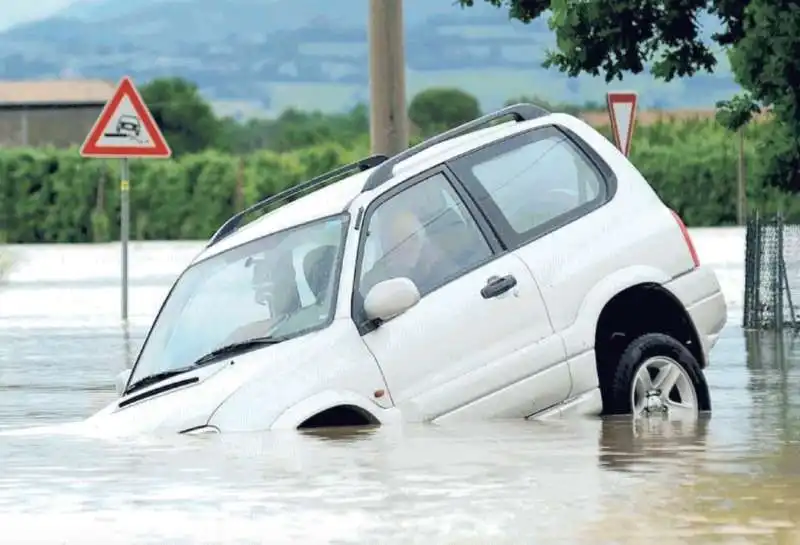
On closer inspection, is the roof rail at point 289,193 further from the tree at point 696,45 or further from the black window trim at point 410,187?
the tree at point 696,45

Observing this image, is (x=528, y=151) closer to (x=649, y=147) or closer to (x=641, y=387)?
(x=641, y=387)

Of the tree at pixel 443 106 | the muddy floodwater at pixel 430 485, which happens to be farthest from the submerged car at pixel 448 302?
the tree at pixel 443 106

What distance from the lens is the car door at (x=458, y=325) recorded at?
1266 cm

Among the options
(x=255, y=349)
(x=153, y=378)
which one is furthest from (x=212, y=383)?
(x=153, y=378)

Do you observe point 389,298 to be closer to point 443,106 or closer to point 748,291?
point 748,291

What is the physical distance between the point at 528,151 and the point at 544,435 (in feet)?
6.31

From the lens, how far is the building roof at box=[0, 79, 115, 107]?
11076cm

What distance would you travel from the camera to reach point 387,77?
70.0ft

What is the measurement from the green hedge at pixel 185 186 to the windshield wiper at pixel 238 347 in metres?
49.6

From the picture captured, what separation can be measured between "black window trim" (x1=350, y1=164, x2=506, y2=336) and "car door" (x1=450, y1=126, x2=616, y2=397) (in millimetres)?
48

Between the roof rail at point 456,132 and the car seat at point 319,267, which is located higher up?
the roof rail at point 456,132

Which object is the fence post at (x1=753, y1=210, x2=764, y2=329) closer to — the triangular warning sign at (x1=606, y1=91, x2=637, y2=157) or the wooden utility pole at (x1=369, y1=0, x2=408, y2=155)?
the triangular warning sign at (x1=606, y1=91, x2=637, y2=157)

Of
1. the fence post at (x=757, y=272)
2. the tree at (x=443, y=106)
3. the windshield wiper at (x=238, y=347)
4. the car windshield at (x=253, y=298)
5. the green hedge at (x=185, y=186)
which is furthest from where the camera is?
the tree at (x=443, y=106)

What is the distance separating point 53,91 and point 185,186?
52175 millimetres
